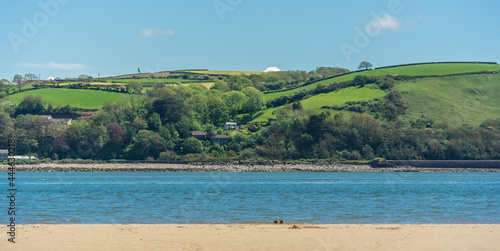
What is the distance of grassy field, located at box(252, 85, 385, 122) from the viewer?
424ft

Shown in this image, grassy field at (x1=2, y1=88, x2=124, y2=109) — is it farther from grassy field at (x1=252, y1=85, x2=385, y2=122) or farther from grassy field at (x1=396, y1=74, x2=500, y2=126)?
grassy field at (x1=396, y1=74, x2=500, y2=126)

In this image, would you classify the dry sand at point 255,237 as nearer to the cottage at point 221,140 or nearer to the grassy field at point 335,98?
the cottage at point 221,140

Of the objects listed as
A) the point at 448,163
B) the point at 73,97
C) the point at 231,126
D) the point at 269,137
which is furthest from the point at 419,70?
the point at 73,97

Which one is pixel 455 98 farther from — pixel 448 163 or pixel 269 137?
pixel 269 137

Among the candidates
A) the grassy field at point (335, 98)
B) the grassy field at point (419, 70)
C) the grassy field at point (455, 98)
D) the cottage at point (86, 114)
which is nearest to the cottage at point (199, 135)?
the grassy field at point (335, 98)

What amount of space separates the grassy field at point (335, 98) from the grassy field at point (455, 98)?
288 inches

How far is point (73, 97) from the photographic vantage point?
477 feet

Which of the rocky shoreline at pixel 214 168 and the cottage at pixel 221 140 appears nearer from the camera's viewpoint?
the rocky shoreline at pixel 214 168

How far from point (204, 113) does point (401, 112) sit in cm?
4553

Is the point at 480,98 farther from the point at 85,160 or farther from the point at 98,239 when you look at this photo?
the point at 98,239

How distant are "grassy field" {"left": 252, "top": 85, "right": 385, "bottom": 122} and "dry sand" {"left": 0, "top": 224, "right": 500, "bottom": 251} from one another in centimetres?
10270

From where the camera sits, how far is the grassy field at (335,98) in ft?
424

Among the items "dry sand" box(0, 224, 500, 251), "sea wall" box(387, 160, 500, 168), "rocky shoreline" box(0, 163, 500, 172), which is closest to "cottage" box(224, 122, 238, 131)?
"rocky shoreline" box(0, 163, 500, 172)

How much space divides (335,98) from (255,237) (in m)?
115
